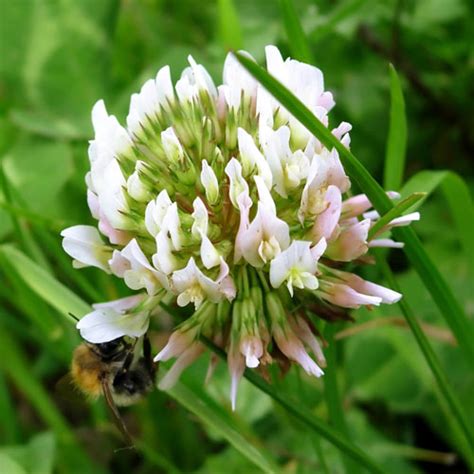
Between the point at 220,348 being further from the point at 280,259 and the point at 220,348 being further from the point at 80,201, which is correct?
the point at 80,201

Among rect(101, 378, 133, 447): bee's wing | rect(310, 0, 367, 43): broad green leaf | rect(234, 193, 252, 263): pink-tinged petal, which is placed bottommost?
rect(101, 378, 133, 447): bee's wing

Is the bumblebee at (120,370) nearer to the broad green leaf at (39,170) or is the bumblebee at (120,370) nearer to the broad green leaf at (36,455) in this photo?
the broad green leaf at (36,455)

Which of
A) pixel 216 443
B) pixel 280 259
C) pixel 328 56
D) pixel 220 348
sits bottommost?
pixel 216 443

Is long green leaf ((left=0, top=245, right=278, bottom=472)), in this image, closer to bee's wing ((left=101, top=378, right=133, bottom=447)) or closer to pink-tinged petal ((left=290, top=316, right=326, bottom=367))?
bee's wing ((left=101, top=378, right=133, bottom=447))

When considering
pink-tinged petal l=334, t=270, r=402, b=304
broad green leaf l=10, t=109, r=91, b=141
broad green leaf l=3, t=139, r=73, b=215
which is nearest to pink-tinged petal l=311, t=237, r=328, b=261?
pink-tinged petal l=334, t=270, r=402, b=304

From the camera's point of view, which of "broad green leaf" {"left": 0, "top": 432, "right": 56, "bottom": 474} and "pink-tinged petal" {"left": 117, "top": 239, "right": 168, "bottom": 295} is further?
"broad green leaf" {"left": 0, "top": 432, "right": 56, "bottom": 474}

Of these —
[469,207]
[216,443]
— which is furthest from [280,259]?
[216,443]

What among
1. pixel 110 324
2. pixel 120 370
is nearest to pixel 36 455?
pixel 120 370
